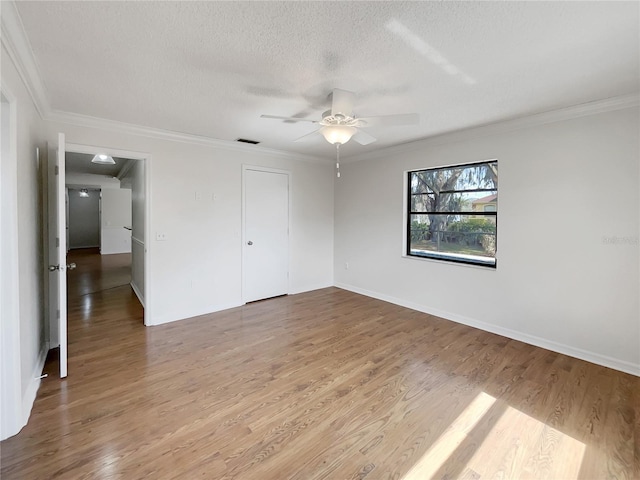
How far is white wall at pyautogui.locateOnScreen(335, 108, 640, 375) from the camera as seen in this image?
267 cm

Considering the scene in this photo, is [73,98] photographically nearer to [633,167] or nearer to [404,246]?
[404,246]

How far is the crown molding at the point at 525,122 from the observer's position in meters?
2.63

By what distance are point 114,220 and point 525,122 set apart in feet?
37.2

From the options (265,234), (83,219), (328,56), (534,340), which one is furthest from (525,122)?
(83,219)

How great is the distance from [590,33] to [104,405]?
3.99 metres

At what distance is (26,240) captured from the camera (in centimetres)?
217

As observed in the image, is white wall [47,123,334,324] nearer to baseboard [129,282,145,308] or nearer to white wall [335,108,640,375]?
baseboard [129,282,145,308]

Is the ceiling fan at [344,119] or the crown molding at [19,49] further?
the ceiling fan at [344,119]

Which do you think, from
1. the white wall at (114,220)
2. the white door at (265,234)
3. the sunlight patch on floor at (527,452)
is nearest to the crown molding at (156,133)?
the white door at (265,234)

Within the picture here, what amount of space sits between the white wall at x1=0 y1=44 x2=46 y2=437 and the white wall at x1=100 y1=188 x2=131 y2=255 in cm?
820

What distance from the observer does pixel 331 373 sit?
2629 millimetres

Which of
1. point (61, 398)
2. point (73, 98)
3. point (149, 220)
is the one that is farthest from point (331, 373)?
point (73, 98)

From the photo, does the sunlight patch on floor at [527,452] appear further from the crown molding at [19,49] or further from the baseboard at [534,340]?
the crown molding at [19,49]

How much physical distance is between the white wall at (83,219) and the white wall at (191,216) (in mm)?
9657
